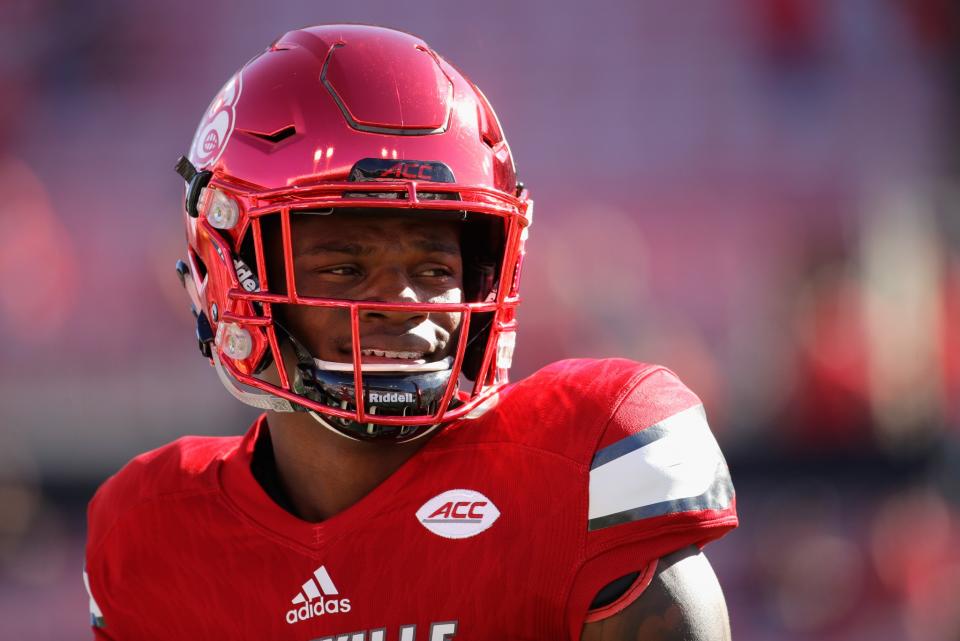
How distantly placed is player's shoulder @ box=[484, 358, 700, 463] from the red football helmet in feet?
0.22

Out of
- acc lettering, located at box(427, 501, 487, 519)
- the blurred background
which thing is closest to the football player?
acc lettering, located at box(427, 501, 487, 519)

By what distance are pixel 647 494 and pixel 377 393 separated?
41 centimetres

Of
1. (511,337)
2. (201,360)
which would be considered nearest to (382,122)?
(511,337)

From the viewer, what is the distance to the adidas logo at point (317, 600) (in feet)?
5.55

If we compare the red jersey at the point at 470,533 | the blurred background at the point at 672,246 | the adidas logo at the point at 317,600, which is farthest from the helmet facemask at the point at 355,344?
the blurred background at the point at 672,246

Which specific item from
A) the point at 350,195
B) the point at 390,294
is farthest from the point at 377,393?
the point at 350,195

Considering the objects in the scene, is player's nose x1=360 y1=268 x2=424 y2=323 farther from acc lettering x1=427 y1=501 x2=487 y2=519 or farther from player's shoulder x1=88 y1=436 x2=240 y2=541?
player's shoulder x1=88 y1=436 x2=240 y2=541

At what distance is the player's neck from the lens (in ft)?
6.04

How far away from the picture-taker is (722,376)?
466 centimetres

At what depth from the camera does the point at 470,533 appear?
168 centimetres

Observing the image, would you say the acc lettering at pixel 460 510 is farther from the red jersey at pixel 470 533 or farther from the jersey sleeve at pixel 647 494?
the jersey sleeve at pixel 647 494

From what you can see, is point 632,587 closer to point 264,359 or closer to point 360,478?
point 360,478

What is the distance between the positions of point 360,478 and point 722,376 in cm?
304

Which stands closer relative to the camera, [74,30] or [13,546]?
[13,546]
